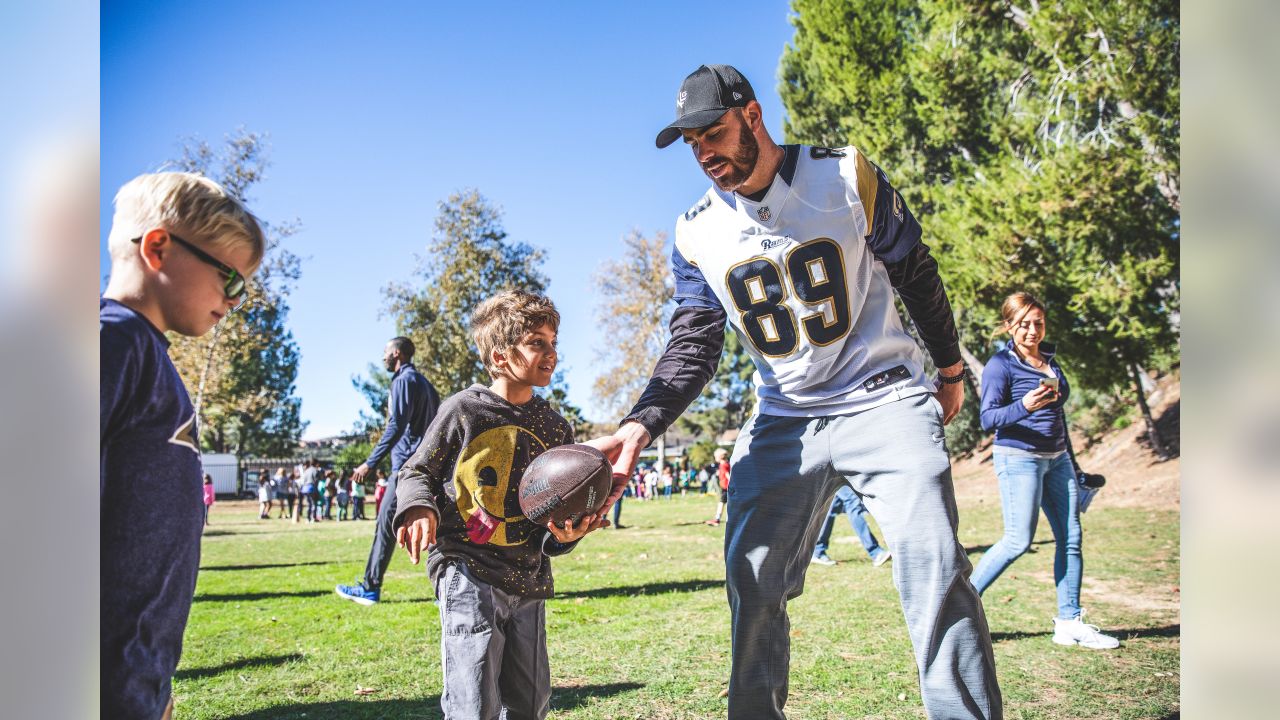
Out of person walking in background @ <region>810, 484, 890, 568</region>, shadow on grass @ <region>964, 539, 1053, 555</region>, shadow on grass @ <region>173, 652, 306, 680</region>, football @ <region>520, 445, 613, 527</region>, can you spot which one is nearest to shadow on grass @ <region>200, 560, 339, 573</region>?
shadow on grass @ <region>173, 652, 306, 680</region>

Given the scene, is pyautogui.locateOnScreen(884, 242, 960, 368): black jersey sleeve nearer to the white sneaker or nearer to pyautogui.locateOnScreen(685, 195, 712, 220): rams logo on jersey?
pyautogui.locateOnScreen(685, 195, 712, 220): rams logo on jersey

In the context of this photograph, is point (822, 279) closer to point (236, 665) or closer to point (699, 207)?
point (699, 207)

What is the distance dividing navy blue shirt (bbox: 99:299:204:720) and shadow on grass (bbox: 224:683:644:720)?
8.18 ft

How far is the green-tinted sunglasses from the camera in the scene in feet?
6.81

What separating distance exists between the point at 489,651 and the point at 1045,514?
4.21 m

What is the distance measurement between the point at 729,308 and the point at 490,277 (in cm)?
3731

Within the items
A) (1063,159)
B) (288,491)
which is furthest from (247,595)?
(288,491)

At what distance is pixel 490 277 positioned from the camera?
39594 mm

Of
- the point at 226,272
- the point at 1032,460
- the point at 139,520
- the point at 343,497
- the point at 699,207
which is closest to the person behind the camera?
the point at 139,520

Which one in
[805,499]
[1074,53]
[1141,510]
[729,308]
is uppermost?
[1074,53]

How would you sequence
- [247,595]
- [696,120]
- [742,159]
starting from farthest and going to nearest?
[247,595] < [742,159] < [696,120]

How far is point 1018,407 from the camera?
564 centimetres
